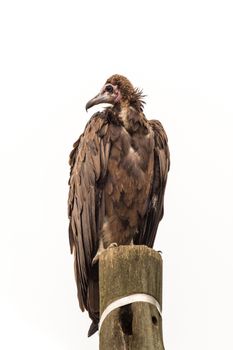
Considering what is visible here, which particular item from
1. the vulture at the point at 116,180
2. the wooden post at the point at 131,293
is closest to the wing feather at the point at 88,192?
the vulture at the point at 116,180

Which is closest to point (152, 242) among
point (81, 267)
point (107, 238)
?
point (107, 238)

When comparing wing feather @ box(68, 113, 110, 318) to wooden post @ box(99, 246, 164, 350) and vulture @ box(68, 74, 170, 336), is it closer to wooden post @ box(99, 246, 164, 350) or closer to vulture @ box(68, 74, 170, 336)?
vulture @ box(68, 74, 170, 336)

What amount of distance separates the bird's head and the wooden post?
3510mm

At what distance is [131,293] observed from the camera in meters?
5.59

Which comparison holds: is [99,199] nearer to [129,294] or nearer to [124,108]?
[124,108]

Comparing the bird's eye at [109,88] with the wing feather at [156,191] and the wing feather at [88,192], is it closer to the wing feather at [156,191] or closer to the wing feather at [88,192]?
the wing feather at [88,192]

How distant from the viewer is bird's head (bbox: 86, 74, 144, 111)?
9.15 metres

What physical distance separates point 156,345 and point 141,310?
0.30 meters

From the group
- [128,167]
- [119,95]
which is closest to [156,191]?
[128,167]

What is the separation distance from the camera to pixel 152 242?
9.05 meters

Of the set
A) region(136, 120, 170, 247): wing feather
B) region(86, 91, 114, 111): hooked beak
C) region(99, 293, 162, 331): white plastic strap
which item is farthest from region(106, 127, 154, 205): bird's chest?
region(99, 293, 162, 331): white plastic strap

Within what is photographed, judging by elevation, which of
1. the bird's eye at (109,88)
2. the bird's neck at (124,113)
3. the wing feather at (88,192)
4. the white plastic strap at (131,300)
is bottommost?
the white plastic strap at (131,300)

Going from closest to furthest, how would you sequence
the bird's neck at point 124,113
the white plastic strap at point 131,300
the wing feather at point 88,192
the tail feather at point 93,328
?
the white plastic strap at point 131,300 → the tail feather at point 93,328 → the wing feather at point 88,192 → the bird's neck at point 124,113

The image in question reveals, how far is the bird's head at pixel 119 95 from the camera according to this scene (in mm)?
9148
